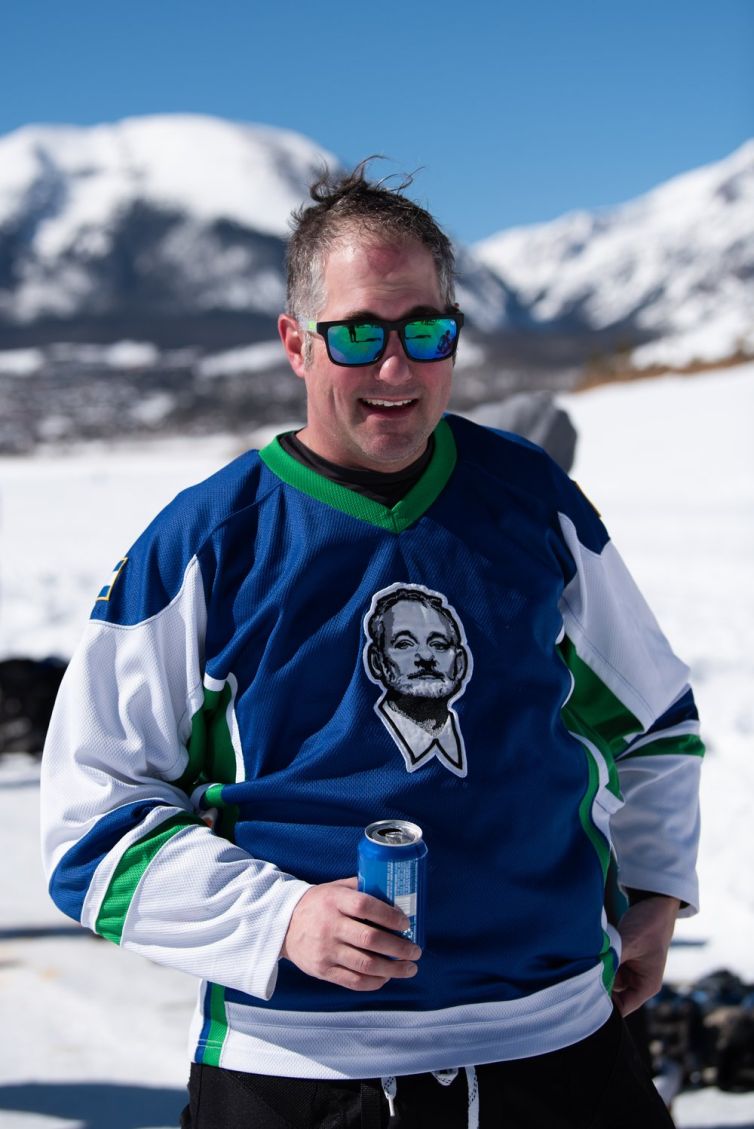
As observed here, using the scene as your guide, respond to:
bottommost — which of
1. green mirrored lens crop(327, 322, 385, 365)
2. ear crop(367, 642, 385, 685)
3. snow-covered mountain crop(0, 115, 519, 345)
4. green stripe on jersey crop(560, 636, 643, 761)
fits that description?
green stripe on jersey crop(560, 636, 643, 761)

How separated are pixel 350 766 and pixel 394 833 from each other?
14cm

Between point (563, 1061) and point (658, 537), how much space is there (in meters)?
10.4

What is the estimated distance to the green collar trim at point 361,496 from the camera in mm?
1622

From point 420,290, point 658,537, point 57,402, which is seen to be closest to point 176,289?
point 57,402

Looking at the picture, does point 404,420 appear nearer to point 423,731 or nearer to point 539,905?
point 423,731

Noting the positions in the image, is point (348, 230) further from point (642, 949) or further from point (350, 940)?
point (642, 949)

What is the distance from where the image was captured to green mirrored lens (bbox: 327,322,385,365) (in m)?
1.59

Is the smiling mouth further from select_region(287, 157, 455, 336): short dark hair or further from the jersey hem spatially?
the jersey hem

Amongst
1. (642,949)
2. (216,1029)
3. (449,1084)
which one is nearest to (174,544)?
(216,1029)

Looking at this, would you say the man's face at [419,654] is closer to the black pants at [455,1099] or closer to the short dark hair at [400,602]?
the short dark hair at [400,602]

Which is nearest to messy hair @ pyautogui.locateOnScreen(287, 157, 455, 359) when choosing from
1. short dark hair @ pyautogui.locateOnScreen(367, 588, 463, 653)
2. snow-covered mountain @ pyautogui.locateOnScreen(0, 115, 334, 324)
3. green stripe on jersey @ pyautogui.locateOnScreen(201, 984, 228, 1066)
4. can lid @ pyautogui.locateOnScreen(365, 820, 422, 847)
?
short dark hair @ pyautogui.locateOnScreen(367, 588, 463, 653)

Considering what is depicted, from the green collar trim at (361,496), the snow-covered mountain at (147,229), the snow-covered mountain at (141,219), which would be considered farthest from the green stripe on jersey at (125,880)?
the snow-covered mountain at (141,219)

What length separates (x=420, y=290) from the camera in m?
1.61

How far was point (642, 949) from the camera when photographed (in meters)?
1.82
